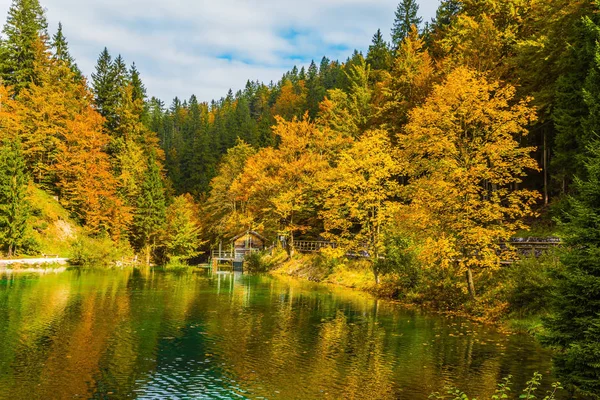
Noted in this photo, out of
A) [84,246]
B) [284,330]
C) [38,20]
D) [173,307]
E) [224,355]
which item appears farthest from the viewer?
[38,20]

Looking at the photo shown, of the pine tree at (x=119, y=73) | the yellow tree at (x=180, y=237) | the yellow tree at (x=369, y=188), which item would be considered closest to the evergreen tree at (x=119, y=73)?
the pine tree at (x=119, y=73)

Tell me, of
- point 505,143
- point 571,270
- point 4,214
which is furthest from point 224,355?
point 4,214

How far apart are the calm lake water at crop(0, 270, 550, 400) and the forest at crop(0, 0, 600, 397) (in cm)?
384

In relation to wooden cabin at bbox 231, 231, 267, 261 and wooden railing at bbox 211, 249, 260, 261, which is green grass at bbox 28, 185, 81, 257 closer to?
wooden railing at bbox 211, 249, 260, 261

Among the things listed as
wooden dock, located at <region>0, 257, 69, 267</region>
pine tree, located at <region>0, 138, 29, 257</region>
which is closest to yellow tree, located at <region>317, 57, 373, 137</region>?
wooden dock, located at <region>0, 257, 69, 267</region>

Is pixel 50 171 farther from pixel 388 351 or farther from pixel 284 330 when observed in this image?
pixel 388 351

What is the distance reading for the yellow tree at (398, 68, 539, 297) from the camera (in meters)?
27.7

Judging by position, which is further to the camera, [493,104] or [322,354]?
[493,104]

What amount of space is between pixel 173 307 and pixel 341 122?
43.2 meters

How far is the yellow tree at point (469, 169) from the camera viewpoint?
90.8 feet

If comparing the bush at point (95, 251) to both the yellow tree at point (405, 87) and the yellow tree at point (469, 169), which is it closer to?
the yellow tree at point (405, 87)

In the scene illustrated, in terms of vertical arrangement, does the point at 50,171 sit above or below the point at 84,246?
above

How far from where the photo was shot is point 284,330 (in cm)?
2377

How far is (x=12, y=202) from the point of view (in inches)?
2141
